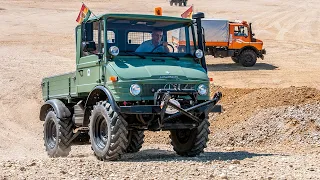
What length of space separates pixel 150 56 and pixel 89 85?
1.26 m

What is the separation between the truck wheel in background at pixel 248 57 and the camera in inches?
1222

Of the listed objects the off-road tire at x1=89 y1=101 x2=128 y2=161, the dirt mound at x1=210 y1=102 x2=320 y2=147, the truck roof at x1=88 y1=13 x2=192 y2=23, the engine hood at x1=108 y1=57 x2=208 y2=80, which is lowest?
the dirt mound at x1=210 y1=102 x2=320 y2=147

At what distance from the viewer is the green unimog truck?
977cm

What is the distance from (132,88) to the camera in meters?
9.69

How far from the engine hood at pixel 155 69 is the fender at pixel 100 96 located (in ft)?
1.25

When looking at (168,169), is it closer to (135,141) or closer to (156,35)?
(156,35)

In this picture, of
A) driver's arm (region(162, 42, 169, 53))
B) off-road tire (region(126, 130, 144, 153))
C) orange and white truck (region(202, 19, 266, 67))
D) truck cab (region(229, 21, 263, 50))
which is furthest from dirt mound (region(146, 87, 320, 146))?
truck cab (region(229, 21, 263, 50))

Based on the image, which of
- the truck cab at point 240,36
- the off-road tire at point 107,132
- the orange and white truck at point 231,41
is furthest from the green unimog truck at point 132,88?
the truck cab at point 240,36

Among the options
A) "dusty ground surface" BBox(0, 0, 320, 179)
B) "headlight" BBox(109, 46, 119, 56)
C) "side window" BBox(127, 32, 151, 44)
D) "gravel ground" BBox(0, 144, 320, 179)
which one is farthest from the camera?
"side window" BBox(127, 32, 151, 44)

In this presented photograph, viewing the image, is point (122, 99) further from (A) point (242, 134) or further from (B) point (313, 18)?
(B) point (313, 18)

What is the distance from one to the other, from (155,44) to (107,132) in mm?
1888

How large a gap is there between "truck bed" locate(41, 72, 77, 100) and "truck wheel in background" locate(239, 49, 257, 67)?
19.1m

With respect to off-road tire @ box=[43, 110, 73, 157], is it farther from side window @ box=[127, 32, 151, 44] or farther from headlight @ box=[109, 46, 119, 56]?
headlight @ box=[109, 46, 119, 56]

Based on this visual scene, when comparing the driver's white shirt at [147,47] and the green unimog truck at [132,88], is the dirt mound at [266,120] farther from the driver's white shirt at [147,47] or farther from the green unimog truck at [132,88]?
the driver's white shirt at [147,47]
